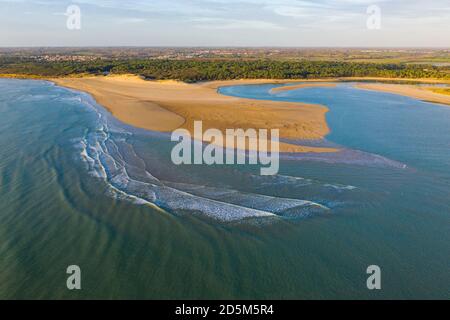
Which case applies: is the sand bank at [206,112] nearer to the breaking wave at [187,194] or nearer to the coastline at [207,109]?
the coastline at [207,109]

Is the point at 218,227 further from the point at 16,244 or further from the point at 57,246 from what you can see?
the point at 16,244
